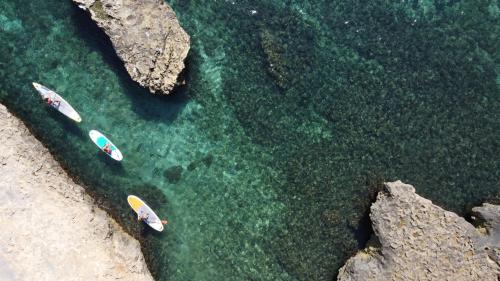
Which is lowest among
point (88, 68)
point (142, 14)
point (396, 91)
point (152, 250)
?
point (152, 250)

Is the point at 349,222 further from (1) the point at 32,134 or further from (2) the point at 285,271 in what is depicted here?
(1) the point at 32,134

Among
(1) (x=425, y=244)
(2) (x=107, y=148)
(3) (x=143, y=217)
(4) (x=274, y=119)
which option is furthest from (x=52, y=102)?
(1) (x=425, y=244)

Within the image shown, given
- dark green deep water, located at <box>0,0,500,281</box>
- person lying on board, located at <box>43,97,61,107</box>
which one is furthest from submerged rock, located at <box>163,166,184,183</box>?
person lying on board, located at <box>43,97,61,107</box>

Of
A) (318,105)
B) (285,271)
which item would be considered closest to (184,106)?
(318,105)

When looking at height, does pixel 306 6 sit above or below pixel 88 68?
above

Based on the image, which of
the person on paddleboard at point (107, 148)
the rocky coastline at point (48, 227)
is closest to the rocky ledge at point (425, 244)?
the rocky coastline at point (48, 227)

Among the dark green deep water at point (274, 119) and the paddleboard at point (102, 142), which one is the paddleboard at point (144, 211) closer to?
the dark green deep water at point (274, 119)
